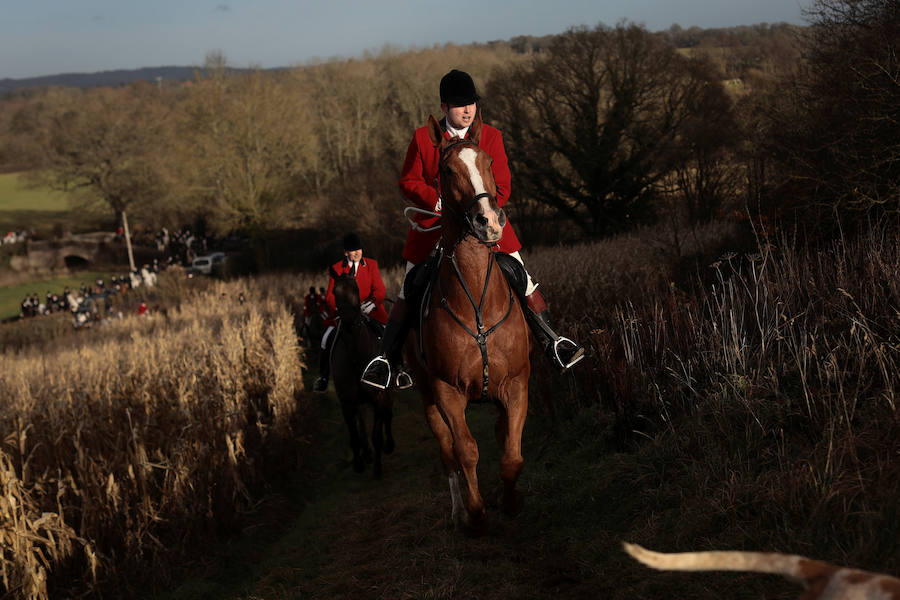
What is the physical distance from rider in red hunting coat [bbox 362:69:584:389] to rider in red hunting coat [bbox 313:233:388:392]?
259cm

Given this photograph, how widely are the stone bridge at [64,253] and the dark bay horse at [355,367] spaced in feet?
170

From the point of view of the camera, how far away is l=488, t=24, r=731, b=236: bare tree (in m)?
25.4

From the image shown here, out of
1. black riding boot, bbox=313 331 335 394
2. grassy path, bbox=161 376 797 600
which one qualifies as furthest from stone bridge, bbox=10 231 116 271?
grassy path, bbox=161 376 797 600

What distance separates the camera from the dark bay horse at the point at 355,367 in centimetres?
708

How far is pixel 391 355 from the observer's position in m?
5.09

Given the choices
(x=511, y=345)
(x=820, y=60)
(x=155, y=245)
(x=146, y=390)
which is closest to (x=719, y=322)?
(x=511, y=345)

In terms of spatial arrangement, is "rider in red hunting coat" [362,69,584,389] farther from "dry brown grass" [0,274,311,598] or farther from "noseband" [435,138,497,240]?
"dry brown grass" [0,274,311,598]

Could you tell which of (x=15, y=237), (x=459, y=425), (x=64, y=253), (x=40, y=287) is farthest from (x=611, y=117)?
Result: (x=15, y=237)

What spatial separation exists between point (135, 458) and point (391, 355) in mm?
2998

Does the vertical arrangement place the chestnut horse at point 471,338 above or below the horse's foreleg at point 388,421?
above

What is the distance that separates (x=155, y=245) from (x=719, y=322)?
5787cm

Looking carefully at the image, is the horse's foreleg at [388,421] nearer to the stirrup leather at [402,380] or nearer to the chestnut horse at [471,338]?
the stirrup leather at [402,380]

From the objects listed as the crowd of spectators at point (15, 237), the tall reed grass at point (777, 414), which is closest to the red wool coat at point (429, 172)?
the tall reed grass at point (777, 414)

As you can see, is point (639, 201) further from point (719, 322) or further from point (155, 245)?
point (155, 245)
